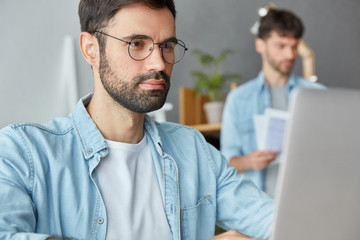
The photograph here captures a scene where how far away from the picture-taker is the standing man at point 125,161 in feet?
3.00

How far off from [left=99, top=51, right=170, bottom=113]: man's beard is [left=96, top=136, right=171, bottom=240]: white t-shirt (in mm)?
110

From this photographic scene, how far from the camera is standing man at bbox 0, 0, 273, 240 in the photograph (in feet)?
3.00

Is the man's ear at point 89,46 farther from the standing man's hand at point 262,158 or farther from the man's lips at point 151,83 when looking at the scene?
the standing man's hand at point 262,158

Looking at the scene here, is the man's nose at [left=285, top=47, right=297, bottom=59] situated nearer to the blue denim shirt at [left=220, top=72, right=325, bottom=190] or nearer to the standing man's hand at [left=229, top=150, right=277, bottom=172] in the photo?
the blue denim shirt at [left=220, top=72, right=325, bottom=190]

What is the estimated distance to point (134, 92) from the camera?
106 centimetres

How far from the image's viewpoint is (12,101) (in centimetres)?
132

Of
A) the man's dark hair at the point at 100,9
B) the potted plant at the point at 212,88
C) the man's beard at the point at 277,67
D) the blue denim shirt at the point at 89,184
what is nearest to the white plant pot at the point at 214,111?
the potted plant at the point at 212,88

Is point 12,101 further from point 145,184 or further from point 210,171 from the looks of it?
point 210,171

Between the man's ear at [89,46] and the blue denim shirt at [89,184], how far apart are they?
114mm

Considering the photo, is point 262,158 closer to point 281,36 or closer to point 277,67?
point 277,67

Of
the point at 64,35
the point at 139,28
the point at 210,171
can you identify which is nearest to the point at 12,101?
the point at 64,35

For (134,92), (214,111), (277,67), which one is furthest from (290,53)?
(134,92)

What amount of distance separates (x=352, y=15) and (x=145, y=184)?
3.77m

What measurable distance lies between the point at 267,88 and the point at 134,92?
4.98 feet
